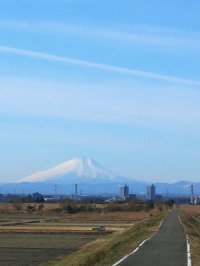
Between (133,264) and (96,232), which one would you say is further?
(96,232)

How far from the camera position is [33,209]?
140 m

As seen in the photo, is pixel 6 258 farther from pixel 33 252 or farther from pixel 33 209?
pixel 33 209

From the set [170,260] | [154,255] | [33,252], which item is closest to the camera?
[170,260]

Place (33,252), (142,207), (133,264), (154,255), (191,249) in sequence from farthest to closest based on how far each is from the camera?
1. (142,207)
2. (33,252)
3. (191,249)
4. (154,255)
5. (133,264)

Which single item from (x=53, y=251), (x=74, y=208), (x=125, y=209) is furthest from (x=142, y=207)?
(x=53, y=251)

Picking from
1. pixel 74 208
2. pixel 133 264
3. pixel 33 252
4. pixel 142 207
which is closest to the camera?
pixel 133 264

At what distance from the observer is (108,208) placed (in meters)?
142

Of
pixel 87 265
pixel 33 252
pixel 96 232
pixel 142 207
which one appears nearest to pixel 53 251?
pixel 33 252

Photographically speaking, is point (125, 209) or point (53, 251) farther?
point (125, 209)

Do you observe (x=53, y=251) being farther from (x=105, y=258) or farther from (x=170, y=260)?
(x=170, y=260)

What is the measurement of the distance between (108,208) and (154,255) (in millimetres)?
123965

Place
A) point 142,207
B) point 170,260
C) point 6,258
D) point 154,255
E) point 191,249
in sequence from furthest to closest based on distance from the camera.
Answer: point 142,207, point 6,258, point 191,249, point 154,255, point 170,260

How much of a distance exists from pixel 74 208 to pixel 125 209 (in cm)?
1435

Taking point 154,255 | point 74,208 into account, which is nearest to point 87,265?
point 154,255
